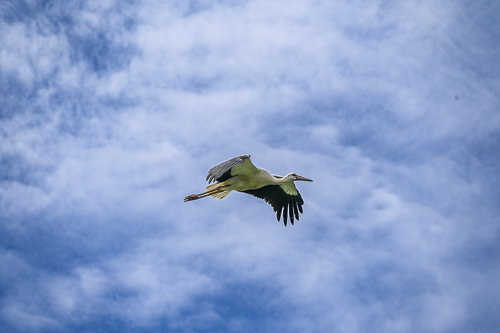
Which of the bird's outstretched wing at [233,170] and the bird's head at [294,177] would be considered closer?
the bird's outstretched wing at [233,170]

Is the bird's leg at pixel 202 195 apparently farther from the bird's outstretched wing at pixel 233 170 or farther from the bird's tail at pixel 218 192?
the bird's outstretched wing at pixel 233 170

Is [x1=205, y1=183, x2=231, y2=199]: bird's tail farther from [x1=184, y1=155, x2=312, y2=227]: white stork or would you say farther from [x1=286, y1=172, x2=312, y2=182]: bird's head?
[x1=286, y1=172, x2=312, y2=182]: bird's head

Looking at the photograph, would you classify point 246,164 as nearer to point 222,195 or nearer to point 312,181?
point 222,195

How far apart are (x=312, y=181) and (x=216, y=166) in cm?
382

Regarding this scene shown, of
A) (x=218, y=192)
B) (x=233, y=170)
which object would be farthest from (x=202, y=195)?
(x=233, y=170)

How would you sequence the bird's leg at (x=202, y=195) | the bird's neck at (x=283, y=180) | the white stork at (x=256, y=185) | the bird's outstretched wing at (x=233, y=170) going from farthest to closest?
the bird's neck at (x=283, y=180) → the bird's leg at (x=202, y=195) → the white stork at (x=256, y=185) → the bird's outstretched wing at (x=233, y=170)

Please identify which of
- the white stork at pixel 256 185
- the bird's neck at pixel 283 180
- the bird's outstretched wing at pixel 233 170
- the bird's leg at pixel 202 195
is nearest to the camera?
the bird's outstretched wing at pixel 233 170

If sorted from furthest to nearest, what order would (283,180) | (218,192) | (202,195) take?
(283,180), (218,192), (202,195)

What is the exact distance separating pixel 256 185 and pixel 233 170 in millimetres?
931

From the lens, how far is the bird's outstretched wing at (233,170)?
1091cm

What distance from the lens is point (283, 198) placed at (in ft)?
47.4

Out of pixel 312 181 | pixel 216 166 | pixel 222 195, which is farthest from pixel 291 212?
pixel 216 166

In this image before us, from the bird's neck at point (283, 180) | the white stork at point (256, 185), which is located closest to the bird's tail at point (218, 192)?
the white stork at point (256, 185)

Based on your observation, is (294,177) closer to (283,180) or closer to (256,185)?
(283,180)
